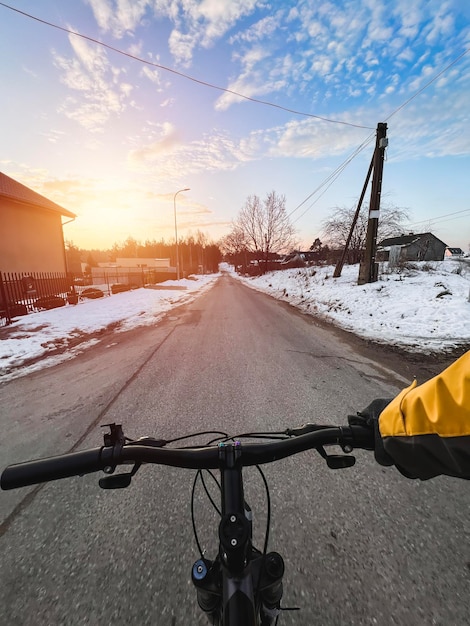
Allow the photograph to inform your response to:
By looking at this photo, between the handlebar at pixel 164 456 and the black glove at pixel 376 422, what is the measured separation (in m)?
0.03

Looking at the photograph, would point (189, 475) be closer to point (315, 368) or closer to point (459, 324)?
point (315, 368)

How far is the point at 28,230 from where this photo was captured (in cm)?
1648

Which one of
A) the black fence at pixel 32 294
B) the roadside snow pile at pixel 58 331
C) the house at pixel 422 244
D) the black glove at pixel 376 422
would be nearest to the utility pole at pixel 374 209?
the roadside snow pile at pixel 58 331

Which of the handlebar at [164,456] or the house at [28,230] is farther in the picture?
the house at [28,230]

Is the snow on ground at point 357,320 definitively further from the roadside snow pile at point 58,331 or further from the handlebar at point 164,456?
the handlebar at point 164,456

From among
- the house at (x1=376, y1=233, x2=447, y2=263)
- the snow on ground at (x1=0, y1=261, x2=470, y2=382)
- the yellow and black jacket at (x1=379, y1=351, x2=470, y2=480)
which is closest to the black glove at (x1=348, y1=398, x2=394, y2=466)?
the yellow and black jacket at (x1=379, y1=351, x2=470, y2=480)

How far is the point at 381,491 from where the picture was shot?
6.78 feet

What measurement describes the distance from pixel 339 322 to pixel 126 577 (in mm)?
8196

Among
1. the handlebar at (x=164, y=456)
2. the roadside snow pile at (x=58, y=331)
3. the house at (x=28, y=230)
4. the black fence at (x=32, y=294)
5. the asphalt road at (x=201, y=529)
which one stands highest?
the house at (x=28, y=230)

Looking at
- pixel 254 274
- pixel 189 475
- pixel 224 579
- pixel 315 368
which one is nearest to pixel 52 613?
pixel 189 475

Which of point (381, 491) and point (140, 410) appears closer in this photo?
point (381, 491)

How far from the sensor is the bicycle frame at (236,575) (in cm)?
72

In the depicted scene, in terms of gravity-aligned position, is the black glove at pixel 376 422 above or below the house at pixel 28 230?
below

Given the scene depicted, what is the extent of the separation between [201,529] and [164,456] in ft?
3.80
